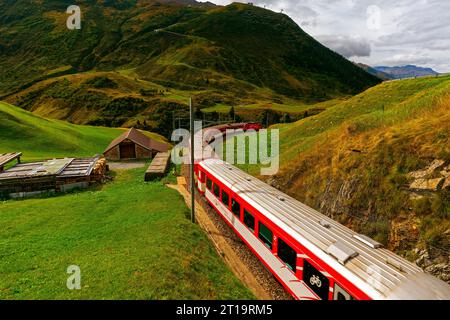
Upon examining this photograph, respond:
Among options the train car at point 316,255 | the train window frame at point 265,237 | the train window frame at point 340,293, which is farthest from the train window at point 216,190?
the train window frame at point 340,293

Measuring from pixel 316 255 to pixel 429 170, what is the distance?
8499 mm

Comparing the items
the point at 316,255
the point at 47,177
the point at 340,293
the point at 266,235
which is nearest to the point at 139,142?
the point at 47,177

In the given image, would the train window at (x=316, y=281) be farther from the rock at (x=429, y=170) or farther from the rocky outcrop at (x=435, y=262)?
the rock at (x=429, y=170)

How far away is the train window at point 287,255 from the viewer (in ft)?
38.3

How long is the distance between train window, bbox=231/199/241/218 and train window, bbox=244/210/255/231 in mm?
928

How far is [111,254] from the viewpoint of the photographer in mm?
13656

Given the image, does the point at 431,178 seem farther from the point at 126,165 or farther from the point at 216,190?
the point at 126,165

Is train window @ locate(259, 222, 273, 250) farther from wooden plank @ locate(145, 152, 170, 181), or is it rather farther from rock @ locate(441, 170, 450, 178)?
wooden plank @ locate(145, 152, 170, 181)

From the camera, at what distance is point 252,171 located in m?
29.5

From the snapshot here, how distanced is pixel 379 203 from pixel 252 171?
1516cm

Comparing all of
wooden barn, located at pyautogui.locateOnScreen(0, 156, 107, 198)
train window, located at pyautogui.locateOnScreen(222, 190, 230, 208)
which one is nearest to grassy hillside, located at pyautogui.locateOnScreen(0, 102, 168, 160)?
wooden barn, located at pyautogui.locateOnScreen(0, 156, 107, 198)

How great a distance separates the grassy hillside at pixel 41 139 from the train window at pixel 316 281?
4442cm

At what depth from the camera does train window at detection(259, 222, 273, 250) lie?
44.3ft

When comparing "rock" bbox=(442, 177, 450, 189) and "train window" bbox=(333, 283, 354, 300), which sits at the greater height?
"rock" bbox=(442, 177, 450, 189)
